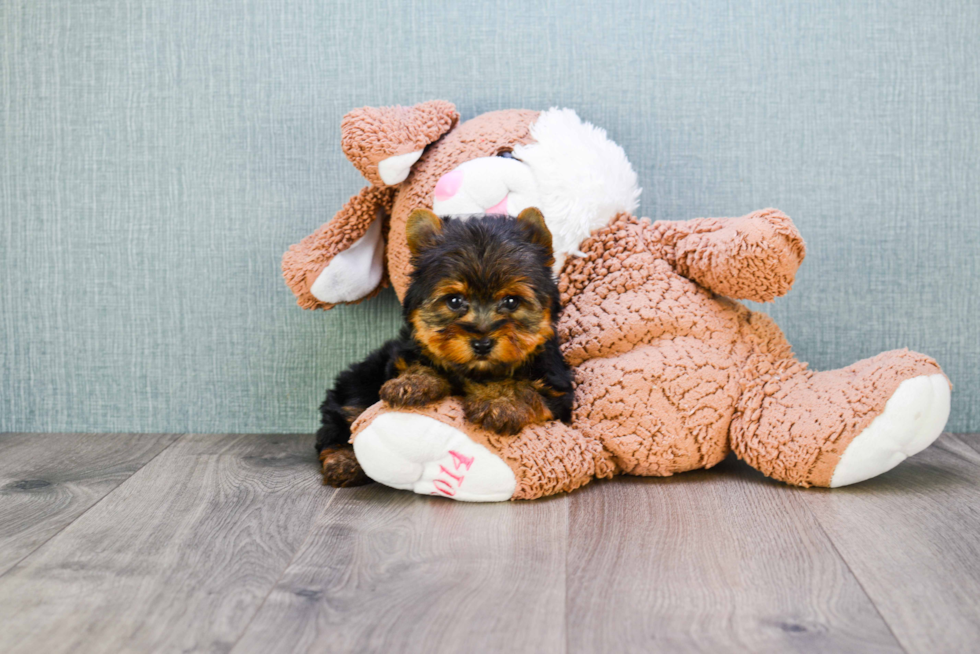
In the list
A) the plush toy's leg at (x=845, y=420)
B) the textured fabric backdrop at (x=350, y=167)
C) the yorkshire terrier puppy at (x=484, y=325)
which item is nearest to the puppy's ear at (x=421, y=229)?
the yorkshire terrier puppy at (x=484, y=325)

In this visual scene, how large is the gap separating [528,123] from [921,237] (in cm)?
118

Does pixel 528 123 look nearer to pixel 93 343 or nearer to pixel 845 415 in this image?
pixel 845 415

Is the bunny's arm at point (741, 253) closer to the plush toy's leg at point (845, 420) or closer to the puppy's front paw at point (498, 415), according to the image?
the plush toy's leg at point (845, 420)

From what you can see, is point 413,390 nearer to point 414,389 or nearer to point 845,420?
point 414,389

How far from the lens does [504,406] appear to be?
5.15 ft

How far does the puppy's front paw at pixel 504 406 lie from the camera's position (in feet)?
5.15

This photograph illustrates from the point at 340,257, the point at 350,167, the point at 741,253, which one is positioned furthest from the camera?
the point at 350,167

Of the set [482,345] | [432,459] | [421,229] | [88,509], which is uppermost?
[421,229]

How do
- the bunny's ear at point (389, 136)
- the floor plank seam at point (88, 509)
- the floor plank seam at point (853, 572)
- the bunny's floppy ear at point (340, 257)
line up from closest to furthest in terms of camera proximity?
1. the floor plank seam at point (853, 572)
2. the floor plank seam at point (88, 509)
3. the bunny's ear at point (389, 136)
4. the bunny's floppy ear at point (340, 257)

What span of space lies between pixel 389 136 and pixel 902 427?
130 centimetres

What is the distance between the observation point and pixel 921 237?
2.20 m

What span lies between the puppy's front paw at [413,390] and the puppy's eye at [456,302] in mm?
168

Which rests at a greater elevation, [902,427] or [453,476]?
[902,427]

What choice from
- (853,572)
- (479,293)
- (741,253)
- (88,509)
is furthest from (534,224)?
(88,509)
